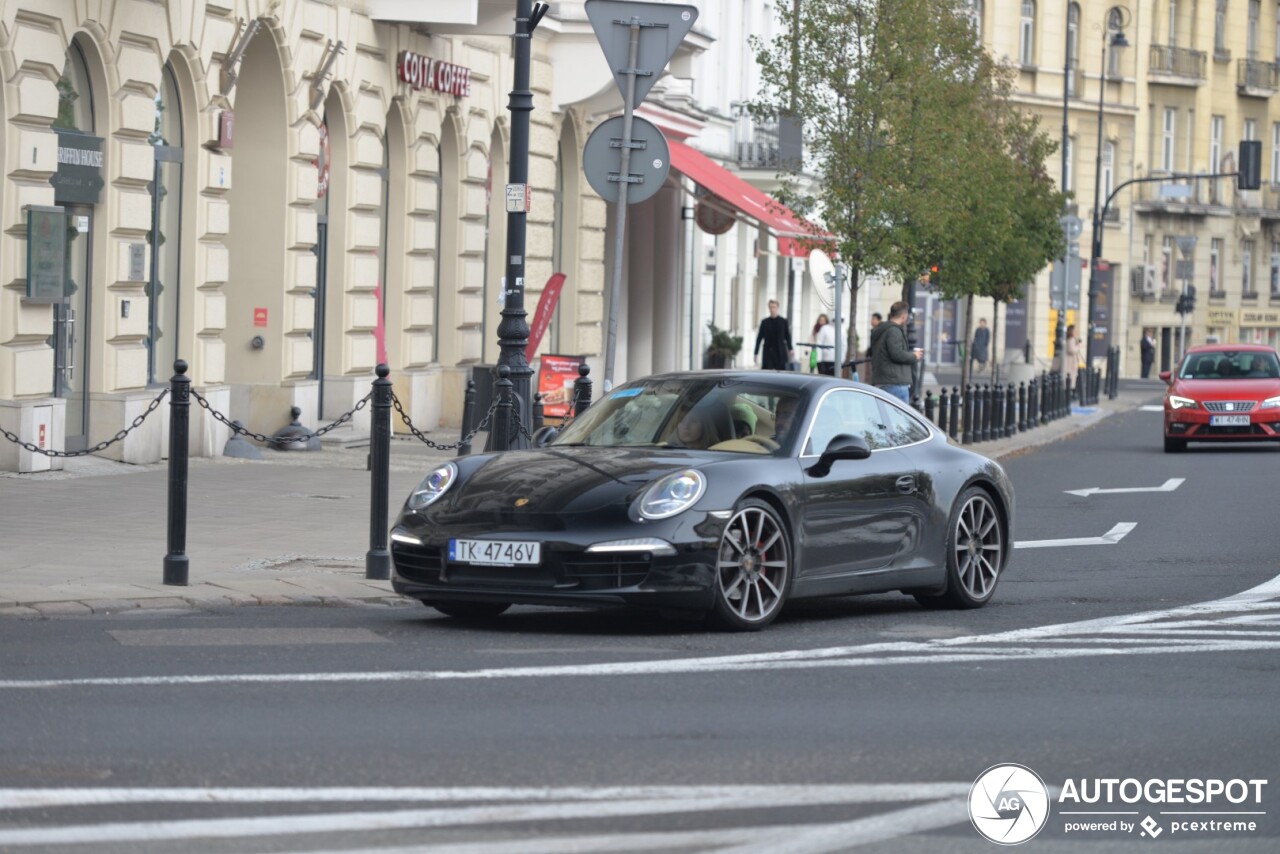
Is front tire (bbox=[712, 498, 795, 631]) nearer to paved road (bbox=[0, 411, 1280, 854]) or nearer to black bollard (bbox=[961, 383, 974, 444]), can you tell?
paved road (bbox=[0, 411, 1280, 854])

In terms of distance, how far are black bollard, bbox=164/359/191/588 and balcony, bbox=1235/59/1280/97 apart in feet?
267

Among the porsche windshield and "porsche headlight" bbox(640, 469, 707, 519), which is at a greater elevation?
the porsche windshield

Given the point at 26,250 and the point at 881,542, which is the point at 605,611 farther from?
the point at 26,250

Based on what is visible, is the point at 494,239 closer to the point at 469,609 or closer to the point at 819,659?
the point at 469,609

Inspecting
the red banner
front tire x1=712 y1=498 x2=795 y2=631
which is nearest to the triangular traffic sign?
front tire x1=712 y1=498 x2=795 y2=631

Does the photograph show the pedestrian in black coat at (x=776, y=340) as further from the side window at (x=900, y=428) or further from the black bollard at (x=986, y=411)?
the side window at (x=900, y=428)

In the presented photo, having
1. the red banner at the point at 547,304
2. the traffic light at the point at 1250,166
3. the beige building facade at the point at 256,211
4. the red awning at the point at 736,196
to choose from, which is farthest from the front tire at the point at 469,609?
the traffic light at the point at 1250,166

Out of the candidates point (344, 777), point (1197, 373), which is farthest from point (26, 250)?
point (1197, 373)

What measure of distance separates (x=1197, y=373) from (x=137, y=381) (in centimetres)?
1817

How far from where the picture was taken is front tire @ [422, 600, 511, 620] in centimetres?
1168

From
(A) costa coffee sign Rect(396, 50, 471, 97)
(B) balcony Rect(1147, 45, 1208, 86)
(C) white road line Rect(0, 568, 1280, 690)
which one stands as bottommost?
(C) white road line Rect(0, 568, 1280, 690)

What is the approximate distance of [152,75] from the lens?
70.3 ft

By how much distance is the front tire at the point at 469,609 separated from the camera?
38.3 feet

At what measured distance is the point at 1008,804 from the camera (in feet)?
22.4
